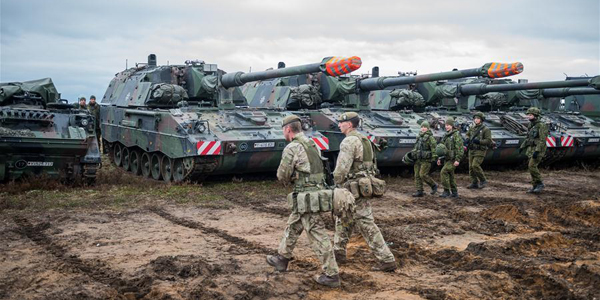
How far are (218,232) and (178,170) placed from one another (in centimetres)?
477

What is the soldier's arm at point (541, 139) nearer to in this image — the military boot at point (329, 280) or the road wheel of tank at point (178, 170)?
the road wheel of tank at point (178, 170)

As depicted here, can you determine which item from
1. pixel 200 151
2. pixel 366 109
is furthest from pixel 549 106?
pixel 200 151

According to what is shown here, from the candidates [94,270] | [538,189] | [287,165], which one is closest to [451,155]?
[538,189]

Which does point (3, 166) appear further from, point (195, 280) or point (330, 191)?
point (330, 191)

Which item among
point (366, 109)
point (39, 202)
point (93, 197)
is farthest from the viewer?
point (366, 109)

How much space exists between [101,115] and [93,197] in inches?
253

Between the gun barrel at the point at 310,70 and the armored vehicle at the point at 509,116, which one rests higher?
the gun barrel at the point at 310,70

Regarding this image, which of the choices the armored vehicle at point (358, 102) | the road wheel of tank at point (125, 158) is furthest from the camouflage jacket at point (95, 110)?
the armored vehicle at point (358, 102)

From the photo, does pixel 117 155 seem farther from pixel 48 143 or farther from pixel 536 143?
pixel 536 143

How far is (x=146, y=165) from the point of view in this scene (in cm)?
A: 1395

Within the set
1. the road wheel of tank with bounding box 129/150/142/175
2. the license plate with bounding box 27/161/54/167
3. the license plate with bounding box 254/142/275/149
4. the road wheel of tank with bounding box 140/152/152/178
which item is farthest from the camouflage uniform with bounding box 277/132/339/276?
the road wheel of tank with bounding box 129/150/142/175

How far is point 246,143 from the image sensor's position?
11930 mm

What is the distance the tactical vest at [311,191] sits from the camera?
5484 millimetres

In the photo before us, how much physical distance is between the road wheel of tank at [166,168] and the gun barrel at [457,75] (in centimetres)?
537
